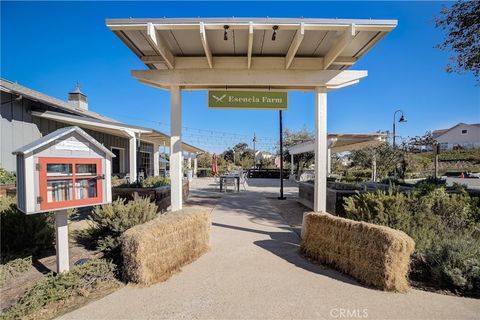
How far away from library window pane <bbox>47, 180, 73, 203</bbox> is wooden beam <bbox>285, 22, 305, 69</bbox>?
402cm

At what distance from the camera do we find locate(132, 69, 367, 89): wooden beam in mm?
4957

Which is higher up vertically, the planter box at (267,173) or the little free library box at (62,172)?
the little free library box at (62,172)

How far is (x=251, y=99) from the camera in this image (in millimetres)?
5156

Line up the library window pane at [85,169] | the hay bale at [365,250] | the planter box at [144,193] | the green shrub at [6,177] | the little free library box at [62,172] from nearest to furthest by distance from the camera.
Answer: the little free library box at [62,172] < the hay bale at [365,250] < the library window pane at [85,169] < the planter box at [144,193] < the green shrub at [6,177]

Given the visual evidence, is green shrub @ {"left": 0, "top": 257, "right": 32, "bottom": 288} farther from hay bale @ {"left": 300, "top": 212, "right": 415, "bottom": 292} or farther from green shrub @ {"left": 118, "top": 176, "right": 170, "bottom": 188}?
hay bale @ {"left": 300, "top": 212, "right": 415, "bottom": 292}

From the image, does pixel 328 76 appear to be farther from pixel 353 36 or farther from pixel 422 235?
pixel 422 235

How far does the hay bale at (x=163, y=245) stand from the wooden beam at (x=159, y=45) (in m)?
2.90

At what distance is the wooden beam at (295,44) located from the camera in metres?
3.94

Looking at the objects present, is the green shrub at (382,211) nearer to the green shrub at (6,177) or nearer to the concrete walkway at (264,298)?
the concrete walkway at (264,298)

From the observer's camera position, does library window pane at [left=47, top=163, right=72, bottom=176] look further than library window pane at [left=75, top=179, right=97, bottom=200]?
No

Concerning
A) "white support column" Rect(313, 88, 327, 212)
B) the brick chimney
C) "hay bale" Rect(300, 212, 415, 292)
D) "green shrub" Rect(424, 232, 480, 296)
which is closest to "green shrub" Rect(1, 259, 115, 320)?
"hay bale" Rect(300, 212, 415, 292)

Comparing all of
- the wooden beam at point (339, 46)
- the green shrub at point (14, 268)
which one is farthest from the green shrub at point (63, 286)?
the wooden beam at point (339, 46)

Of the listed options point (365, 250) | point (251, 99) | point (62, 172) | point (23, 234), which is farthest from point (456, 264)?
point (23, 234)

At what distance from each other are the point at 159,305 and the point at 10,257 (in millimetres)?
2663
